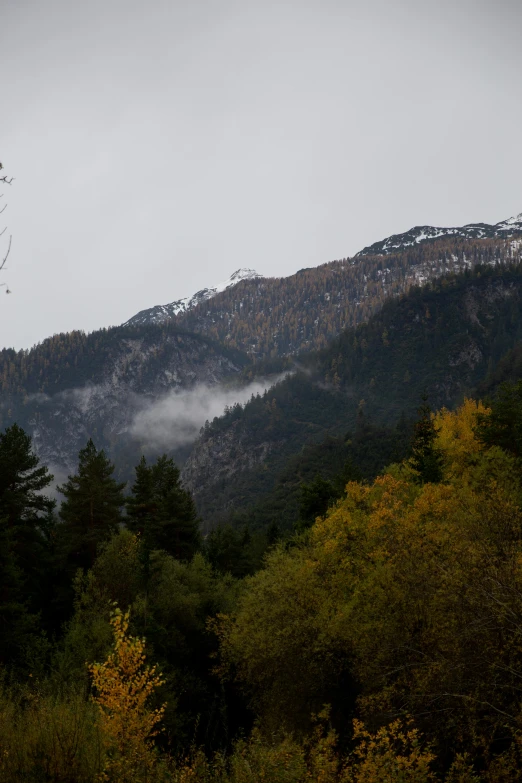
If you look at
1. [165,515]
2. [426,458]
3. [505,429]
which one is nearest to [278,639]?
[426,458]

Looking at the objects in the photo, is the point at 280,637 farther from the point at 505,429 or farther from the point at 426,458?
the point at 505,429

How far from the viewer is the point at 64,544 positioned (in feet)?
132

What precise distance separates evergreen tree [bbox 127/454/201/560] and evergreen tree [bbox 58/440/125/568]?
4241 mm

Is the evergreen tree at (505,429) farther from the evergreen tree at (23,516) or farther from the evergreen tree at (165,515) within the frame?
the evergreen tree at (23,516)

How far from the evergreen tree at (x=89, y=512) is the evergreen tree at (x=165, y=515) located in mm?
4241

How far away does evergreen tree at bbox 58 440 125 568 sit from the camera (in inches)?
1593

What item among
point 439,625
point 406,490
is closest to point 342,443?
point 406,490

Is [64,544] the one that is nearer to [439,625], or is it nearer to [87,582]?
[87,582]

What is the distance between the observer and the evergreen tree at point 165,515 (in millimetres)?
49031

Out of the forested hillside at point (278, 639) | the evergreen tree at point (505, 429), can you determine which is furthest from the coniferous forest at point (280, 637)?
the evergreen tree at point (505, 429)

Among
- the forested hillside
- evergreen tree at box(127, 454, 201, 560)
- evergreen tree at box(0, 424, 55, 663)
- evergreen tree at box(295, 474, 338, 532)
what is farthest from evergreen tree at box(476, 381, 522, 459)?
evergreen tree at box(0, 424, 55, 663)

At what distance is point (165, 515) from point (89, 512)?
875 centimetres

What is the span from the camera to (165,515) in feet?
161

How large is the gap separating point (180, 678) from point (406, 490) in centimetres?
2450
